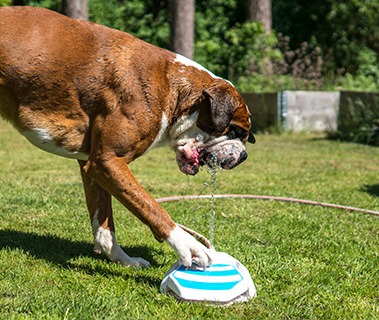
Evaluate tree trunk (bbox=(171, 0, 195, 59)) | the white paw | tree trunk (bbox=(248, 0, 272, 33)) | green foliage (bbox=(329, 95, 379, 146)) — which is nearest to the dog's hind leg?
the white paw

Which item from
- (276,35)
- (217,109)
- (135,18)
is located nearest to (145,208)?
(217,109)

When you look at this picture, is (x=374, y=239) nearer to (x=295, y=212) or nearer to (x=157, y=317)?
(x=295, y=212)

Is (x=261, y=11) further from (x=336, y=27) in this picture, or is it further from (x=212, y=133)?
(x=212, y=133)

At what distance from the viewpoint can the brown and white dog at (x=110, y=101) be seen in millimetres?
4176

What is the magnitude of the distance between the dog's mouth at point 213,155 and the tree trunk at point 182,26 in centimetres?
1207

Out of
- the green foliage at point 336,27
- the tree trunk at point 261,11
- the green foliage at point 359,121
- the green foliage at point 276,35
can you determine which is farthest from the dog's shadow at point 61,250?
the green foliage at point 336,27

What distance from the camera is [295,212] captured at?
20.8ft

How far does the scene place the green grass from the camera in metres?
3.69

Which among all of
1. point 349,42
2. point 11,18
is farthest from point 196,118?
point 349,42

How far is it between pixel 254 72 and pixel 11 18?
1258cm

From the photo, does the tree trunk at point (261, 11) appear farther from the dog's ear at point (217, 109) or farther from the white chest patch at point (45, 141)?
the white chest patch at point (45, 141)

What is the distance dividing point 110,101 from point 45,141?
0.54m

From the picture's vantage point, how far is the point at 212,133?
446cm

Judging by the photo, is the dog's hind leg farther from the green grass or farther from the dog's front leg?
the dog's front leg
